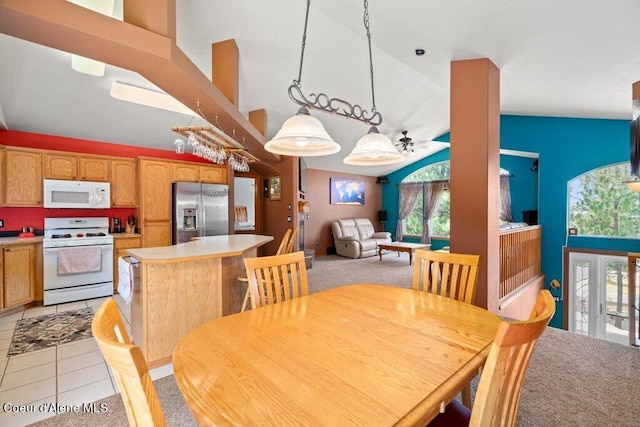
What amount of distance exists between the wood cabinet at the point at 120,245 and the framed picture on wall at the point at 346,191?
4992 mm

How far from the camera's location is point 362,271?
5949 millimetres

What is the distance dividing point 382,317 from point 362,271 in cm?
463

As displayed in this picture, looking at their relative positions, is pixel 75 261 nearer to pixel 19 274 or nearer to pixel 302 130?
pixel 19 274

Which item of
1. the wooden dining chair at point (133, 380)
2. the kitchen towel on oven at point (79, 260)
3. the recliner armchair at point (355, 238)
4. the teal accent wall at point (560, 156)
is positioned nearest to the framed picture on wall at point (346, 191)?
the recliner armchair at point (355, 238)

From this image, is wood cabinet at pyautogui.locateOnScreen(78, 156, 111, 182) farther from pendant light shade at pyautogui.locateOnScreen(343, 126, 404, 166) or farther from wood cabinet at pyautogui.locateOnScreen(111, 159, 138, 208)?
pendant light shade at pyautogui.locateOnScreen(343, 126, 404, 166)

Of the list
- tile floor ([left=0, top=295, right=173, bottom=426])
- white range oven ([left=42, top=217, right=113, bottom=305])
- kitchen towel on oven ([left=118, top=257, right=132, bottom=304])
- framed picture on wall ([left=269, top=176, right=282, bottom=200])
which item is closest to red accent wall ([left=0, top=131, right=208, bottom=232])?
white range oven ([left=42, top=217, right=113, bottom=305])

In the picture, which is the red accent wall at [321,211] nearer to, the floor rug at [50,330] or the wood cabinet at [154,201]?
the wood cabinet at [154,201]

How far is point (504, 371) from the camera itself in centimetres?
77

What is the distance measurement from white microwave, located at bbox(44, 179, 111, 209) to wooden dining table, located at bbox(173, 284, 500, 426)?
4.30 metres

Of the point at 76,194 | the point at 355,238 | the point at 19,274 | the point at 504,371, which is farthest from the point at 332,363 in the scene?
the point at 355,238

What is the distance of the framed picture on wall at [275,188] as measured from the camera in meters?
6.12

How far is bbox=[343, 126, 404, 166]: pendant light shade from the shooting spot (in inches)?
69.2

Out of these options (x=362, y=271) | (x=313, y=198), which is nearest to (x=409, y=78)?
(x=362, y=271)

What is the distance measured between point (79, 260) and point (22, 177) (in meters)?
1.33
